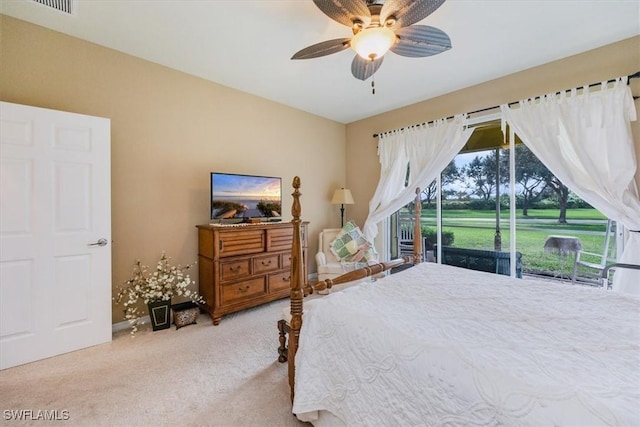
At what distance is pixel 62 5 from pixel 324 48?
6.81 feet

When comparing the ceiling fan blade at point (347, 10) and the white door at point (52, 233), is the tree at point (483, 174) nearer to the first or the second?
the ceiling fan blade at point (347, 10)

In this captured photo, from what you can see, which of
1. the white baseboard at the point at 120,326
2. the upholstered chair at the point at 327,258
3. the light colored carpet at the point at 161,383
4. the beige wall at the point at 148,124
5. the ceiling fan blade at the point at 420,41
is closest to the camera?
Result: the light colored carpet at the point at 161,383

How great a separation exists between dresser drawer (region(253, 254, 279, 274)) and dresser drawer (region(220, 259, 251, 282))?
0.29 feet

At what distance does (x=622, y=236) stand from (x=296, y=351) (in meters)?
3.22

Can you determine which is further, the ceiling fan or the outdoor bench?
the outdoor bench

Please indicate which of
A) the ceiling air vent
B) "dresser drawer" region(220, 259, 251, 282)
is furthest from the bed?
the ceiling air vent

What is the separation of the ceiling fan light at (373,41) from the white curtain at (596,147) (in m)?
2.15

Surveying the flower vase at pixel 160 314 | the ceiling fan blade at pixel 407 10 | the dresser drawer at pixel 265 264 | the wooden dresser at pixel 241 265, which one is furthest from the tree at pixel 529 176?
the flower vase at pixel 160 314

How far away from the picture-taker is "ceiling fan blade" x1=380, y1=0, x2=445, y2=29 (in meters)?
1.47

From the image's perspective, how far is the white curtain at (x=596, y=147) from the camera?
2311mm

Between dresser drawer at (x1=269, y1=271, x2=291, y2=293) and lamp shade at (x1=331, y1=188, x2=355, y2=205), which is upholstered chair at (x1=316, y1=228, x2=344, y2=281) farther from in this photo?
dresser drawer at (x1=269, y1=271, x2=291, y2=293)

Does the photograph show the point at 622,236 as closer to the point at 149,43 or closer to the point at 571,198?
the point at 571,198

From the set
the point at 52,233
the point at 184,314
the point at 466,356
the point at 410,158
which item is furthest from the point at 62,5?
the point at 410,158

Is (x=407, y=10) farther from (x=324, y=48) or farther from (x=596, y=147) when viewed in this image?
(x=596, y=147)
